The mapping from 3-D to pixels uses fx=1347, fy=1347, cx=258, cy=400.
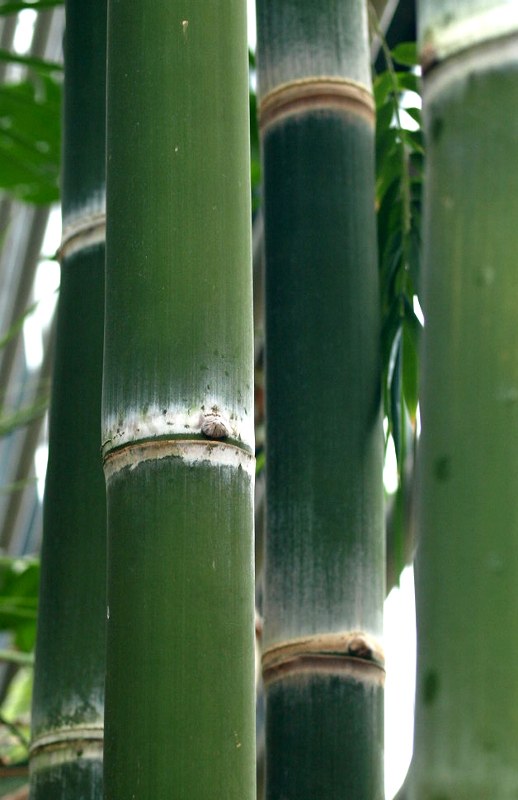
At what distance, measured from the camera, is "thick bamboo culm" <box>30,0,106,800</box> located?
2.23 feet

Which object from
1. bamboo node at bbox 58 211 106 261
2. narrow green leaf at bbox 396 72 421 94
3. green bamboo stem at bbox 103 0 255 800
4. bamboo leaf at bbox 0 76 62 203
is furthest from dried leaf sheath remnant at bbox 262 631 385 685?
bamboo leaf at bbox 0 76 62 203

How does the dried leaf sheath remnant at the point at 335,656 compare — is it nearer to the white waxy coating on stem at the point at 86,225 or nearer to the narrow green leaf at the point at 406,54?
the white waxy coating on stem at the point at 86,225

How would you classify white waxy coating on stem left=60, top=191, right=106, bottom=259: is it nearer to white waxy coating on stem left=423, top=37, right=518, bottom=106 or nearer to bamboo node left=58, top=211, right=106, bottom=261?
bamboo node left=58, top=211, right=106, bottom=261

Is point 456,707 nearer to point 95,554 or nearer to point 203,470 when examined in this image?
point 203,470

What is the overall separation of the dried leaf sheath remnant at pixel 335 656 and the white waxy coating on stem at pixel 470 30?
29cm

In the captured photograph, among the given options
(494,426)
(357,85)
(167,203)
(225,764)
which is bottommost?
(225,764)

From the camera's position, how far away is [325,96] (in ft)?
2.47

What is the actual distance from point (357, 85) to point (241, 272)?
0.24m

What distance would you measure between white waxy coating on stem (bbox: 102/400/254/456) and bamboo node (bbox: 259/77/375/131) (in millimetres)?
270

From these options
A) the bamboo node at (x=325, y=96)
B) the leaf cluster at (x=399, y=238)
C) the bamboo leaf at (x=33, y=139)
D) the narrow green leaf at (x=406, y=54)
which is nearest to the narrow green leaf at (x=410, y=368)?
the leaf cluster at (x=399, y=238)

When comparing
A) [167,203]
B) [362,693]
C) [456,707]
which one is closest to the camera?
[456,707]

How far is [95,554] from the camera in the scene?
69cm

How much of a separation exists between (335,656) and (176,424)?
0.61ft

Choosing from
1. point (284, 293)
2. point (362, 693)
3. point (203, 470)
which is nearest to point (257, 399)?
point (284, 293)
